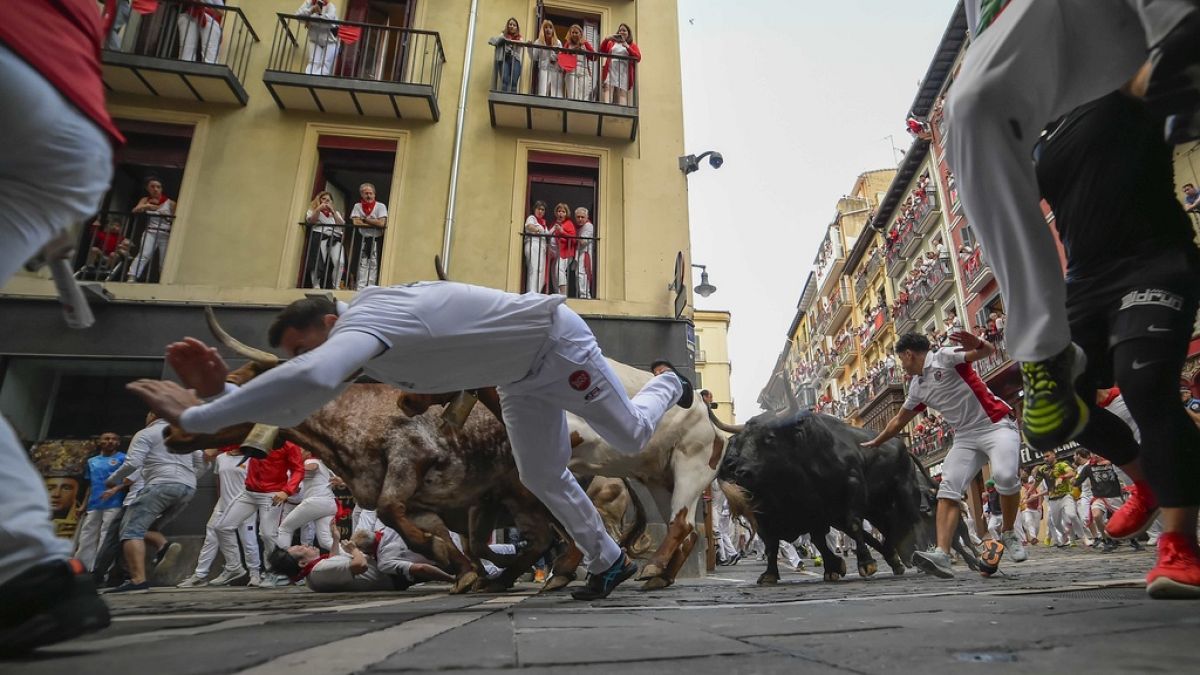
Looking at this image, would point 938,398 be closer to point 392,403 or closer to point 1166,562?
point 1166,562

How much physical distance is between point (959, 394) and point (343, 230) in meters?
9.33

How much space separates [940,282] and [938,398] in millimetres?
25623

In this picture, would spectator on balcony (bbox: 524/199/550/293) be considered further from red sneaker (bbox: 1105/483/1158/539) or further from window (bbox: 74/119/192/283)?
red sneaker (bbox: 1105/483/1158/539)

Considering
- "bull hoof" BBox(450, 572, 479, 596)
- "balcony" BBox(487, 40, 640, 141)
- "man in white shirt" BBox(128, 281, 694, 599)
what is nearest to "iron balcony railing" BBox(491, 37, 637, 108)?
"balcony" BBox(487, 40, 640, 141)

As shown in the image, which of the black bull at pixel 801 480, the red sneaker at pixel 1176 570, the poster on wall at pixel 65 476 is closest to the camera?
the red sneaker at pixel 1176 570

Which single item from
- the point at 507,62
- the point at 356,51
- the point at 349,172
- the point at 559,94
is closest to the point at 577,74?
the point at 559,94

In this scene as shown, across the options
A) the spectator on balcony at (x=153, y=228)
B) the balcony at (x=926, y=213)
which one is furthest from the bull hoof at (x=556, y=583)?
the balcony at (x=926, y=213)

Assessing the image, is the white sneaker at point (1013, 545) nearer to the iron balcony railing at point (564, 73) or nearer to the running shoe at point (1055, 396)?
the running shoe at point (1055, 396)

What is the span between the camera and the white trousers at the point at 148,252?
32.0 feet

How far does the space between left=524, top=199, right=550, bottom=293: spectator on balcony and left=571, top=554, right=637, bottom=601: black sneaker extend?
282 inches

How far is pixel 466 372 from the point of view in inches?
112

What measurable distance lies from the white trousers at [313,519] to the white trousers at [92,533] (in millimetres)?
1795

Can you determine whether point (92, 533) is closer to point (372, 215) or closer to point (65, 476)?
point (65, 476)

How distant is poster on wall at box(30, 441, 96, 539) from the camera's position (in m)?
8.84
